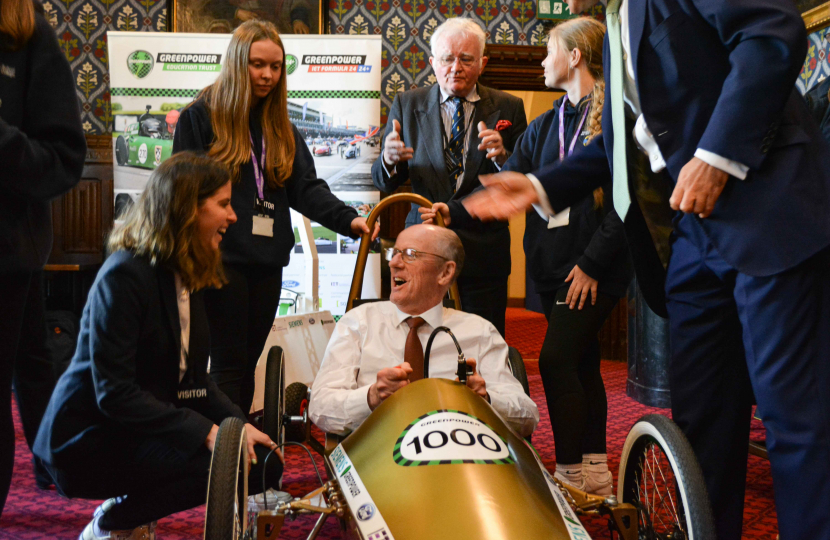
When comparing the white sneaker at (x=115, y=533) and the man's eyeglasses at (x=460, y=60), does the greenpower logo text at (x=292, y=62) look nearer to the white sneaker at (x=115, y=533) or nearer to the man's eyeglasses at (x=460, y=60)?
the man's eyeglasses at (x=460, y=60)

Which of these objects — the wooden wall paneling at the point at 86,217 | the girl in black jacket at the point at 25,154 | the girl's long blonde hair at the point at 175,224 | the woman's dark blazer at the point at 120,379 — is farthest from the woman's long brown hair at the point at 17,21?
the wooden wall paneling at the point at 86,217

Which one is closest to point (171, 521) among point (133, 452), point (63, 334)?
point (133, 452)

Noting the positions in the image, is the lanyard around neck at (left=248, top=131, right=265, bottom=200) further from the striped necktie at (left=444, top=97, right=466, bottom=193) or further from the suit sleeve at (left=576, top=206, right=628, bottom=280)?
the suit sleeve at (left=576, top=206, right=628, bottom=280)

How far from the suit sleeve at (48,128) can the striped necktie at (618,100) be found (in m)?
1.19

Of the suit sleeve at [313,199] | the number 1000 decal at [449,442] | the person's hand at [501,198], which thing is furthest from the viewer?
the suit sleeve at [313,199]

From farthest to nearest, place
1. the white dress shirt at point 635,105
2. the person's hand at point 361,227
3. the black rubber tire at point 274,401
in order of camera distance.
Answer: the person's hand at point 361,227 → the black rubber tire at point 274,401 → the white dress shirt at point 635,105

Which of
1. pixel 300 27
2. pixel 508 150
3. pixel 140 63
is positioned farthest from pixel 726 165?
pixel 300 27

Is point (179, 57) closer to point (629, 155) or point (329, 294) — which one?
point (329, 294)

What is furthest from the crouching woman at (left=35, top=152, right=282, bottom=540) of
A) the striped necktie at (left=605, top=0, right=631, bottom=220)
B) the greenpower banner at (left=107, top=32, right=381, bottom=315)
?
the greenpower banner at (left=107, top=32, right=381, bottom=315)

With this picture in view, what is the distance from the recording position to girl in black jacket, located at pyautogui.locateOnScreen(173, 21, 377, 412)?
2.13 metres

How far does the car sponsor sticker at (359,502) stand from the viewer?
1164mm

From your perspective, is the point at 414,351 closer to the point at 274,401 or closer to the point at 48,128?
the point at 274,401

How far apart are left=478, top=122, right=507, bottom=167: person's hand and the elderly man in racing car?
51 centimetres

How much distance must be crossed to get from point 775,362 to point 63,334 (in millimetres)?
4202
